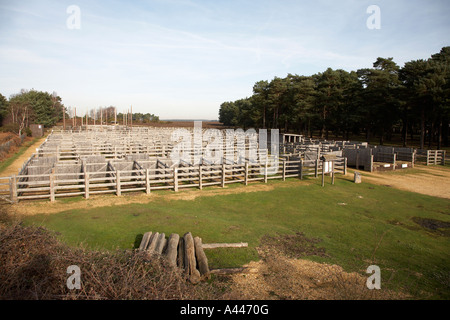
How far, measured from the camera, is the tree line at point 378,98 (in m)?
33.7

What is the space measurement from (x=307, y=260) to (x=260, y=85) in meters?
64.5

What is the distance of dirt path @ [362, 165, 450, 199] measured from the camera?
1566cm

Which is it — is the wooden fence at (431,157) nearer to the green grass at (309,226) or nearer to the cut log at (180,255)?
the green grass at (309,226)

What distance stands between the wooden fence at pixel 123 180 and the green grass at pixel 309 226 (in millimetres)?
1788

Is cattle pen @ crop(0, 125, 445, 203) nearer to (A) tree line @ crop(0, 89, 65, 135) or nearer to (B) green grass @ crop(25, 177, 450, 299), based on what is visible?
(B) green grass @ crop(25, 177, 450, 299)

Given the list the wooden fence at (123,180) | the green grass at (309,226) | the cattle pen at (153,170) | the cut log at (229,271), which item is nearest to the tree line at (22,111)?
the cattle pen at (153,170)

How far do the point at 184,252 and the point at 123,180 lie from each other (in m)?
10.2

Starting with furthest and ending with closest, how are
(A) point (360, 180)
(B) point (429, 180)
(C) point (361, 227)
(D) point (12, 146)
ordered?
(D) point (12, 146), (B) point (429, 180), (A) point (360, 180), (C) point (361, 227)

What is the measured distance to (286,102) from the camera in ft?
189

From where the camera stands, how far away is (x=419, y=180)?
60.8 feet

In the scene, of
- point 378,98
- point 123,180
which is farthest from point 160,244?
point 378,98
